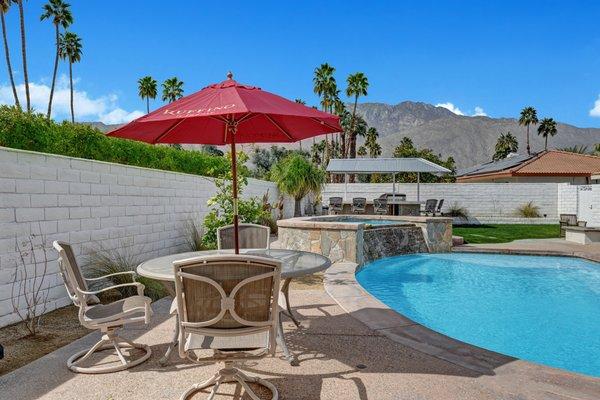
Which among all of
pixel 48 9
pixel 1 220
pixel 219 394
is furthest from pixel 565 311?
pixel 48 9

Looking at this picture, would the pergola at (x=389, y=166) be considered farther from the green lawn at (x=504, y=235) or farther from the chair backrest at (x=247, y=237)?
the chair backrest at (x=247, y=237)

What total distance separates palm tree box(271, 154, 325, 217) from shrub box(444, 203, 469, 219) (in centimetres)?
904

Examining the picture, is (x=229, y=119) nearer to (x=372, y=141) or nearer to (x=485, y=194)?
(x=485, y=194)

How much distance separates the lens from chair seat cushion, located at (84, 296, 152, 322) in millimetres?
3373

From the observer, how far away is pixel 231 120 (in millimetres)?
4266

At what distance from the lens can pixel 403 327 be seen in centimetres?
425

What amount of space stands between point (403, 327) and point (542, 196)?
21253 millimetres

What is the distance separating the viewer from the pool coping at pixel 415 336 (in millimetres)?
3340

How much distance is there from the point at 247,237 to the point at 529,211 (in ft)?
67.6

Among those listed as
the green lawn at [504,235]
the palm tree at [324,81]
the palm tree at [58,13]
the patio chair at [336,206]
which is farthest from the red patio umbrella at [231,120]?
the palm tree at [58,13]

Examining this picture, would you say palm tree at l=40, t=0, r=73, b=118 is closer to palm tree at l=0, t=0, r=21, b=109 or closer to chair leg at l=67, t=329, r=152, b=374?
palm tree at l=0, t=0, r=21, b=109

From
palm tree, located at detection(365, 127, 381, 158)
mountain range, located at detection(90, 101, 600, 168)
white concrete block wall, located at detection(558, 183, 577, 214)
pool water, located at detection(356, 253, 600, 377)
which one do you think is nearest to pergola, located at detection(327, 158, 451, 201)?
white concrete block wall, located at detection(558, 183, 577, 214)

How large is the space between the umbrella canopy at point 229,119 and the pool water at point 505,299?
3.34 meters

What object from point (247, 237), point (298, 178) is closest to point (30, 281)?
point (247, 237)
